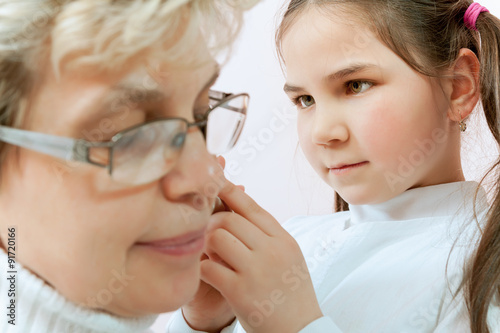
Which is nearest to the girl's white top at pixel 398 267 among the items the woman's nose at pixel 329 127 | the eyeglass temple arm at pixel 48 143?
the woman's nose at pixel 329 127

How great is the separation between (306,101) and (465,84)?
1.05ft

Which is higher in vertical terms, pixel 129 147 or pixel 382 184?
pixel 129 147

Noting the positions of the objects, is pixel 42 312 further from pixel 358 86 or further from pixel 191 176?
pixel 358 86

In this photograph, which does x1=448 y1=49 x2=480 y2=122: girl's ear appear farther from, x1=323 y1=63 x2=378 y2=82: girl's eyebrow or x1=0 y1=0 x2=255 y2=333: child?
x1=0 y1=0 x2=255 y2=333: child

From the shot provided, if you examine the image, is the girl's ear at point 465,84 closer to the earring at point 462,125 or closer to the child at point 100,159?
the earring at point 462,125

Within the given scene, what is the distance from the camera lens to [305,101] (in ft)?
4.05

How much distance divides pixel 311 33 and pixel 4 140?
0.69m

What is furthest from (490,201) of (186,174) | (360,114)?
(186,174)

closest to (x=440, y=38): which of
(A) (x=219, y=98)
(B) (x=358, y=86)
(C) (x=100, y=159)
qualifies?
(B) (x=358, y=86)

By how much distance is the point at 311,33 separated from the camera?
116 cm

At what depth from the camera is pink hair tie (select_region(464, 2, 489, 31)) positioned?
123cm

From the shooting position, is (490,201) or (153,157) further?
(490,201)

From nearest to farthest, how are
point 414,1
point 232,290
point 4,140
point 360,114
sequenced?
point 4,140
point 232,290
point 360,114
point 414,1

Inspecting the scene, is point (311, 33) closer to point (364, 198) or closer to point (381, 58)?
point (381, 58)
